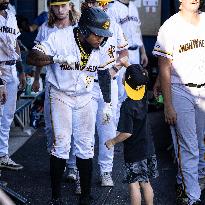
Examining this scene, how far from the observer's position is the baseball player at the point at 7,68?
7.72 meters

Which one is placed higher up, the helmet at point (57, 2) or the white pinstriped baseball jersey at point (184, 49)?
the helmet at point (57, 2)

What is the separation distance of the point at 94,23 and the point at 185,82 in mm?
1125

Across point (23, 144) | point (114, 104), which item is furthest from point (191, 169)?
point (23, 144)

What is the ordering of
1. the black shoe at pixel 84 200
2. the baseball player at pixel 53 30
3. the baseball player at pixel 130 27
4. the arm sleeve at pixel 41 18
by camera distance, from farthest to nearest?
the arm sleeve at pixel 41 18 → the baseball player at pixel 130 27 → the baseball player at pixel 53 30 → the black shoe at pixel 84 200

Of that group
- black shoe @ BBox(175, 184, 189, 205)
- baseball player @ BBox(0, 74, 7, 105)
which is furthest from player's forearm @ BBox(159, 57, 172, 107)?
baseball player @ BBox(0, 74, 7, 105)

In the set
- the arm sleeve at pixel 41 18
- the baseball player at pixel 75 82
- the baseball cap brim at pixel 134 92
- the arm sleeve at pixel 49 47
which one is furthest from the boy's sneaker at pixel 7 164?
the arm sleeve at pixel 41 18

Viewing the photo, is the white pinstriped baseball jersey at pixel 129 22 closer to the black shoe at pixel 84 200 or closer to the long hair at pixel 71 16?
the long hair at pixel 71 16

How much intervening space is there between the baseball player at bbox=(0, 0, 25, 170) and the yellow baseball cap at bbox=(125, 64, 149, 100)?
2178mm

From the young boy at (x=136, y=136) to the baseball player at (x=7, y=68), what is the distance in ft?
7.17

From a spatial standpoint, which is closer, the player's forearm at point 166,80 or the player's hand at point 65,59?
the player's hand at point 65,59

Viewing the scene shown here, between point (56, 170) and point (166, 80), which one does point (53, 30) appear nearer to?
point (166, 80)

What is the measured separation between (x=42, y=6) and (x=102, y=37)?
25.6ft

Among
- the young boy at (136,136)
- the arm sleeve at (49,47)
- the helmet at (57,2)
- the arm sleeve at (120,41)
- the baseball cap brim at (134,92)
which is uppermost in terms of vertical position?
the helmet at (57,2)

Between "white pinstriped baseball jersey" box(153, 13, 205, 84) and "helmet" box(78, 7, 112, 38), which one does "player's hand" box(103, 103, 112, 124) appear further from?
"helmet" box(78, 7, 112, 38)
